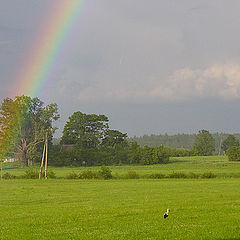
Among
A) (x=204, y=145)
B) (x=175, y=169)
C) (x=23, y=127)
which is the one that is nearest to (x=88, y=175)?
(x=175, y=169)

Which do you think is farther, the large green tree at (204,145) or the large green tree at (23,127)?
the large green tree at (204,145)

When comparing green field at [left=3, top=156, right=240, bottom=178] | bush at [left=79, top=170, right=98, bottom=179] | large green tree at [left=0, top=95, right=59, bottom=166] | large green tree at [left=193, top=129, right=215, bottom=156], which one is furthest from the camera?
large green tree at [left=193, top=129, right=215, bottom=156]

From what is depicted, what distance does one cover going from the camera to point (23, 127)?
112 m

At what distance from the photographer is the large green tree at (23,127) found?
107088 mm

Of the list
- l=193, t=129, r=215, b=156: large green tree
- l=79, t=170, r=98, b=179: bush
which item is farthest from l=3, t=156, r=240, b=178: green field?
l=193, t=129, r=215, b=156: large green tree

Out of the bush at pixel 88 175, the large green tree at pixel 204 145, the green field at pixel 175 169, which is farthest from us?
the large green tree at pixel 204 145

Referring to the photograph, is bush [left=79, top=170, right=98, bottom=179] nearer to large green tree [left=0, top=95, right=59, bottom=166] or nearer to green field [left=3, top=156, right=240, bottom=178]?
green field [left=3, top=156, right=240, bottom=178]

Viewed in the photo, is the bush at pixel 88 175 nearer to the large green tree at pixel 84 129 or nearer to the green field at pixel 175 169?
the green field at pixel 175 169

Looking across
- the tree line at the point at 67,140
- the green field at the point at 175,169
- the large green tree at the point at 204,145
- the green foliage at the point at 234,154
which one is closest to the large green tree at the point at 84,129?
the tree line at the point at 67,140

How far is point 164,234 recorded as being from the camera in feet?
45.9

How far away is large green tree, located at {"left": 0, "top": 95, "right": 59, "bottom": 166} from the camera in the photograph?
107088 millimetres

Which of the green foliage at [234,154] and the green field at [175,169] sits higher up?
the green foliage at [234,154]

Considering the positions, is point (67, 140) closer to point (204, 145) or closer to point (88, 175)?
point (88, 175)

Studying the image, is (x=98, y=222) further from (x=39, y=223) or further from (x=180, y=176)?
(x=180, y=176)
